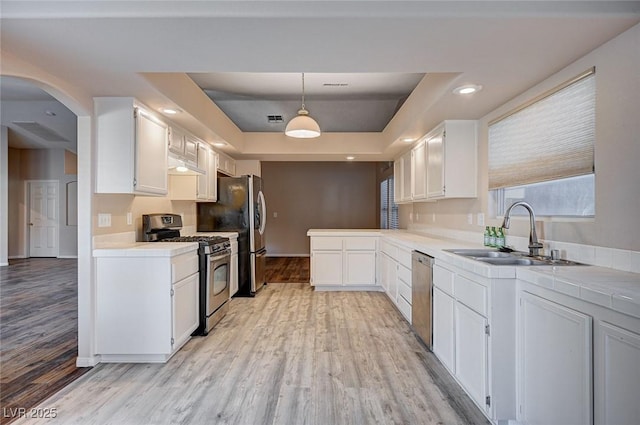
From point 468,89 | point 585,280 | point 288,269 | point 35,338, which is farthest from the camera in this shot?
point 288,269

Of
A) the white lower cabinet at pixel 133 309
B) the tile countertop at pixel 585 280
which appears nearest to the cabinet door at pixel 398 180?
the tile countertop at pixel 585 280

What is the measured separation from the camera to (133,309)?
8.79ft

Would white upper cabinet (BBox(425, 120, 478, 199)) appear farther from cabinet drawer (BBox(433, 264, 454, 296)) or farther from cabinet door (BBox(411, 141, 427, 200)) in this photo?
cabinet drawer (BBox(433, 264, 454, 296))

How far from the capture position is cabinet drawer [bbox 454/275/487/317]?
1.91 meters

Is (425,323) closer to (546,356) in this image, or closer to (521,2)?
(546,356)

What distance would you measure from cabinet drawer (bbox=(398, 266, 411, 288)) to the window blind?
113cm

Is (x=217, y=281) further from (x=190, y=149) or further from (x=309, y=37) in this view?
(x=309, y=37)

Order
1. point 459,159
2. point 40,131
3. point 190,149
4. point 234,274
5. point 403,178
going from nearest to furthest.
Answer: point 459,159
point 190,149
point 234,274
point 403,178
point 40,131

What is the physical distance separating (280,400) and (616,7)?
8.80 feet

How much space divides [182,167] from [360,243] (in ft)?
8.53

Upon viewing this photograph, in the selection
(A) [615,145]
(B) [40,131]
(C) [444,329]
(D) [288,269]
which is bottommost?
(D) [288,269]

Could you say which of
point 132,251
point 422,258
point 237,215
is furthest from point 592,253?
point 237,215

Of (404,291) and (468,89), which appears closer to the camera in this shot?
(468,89)

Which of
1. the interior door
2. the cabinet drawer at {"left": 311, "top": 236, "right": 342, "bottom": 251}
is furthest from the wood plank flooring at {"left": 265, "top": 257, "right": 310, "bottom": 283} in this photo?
the interior door
